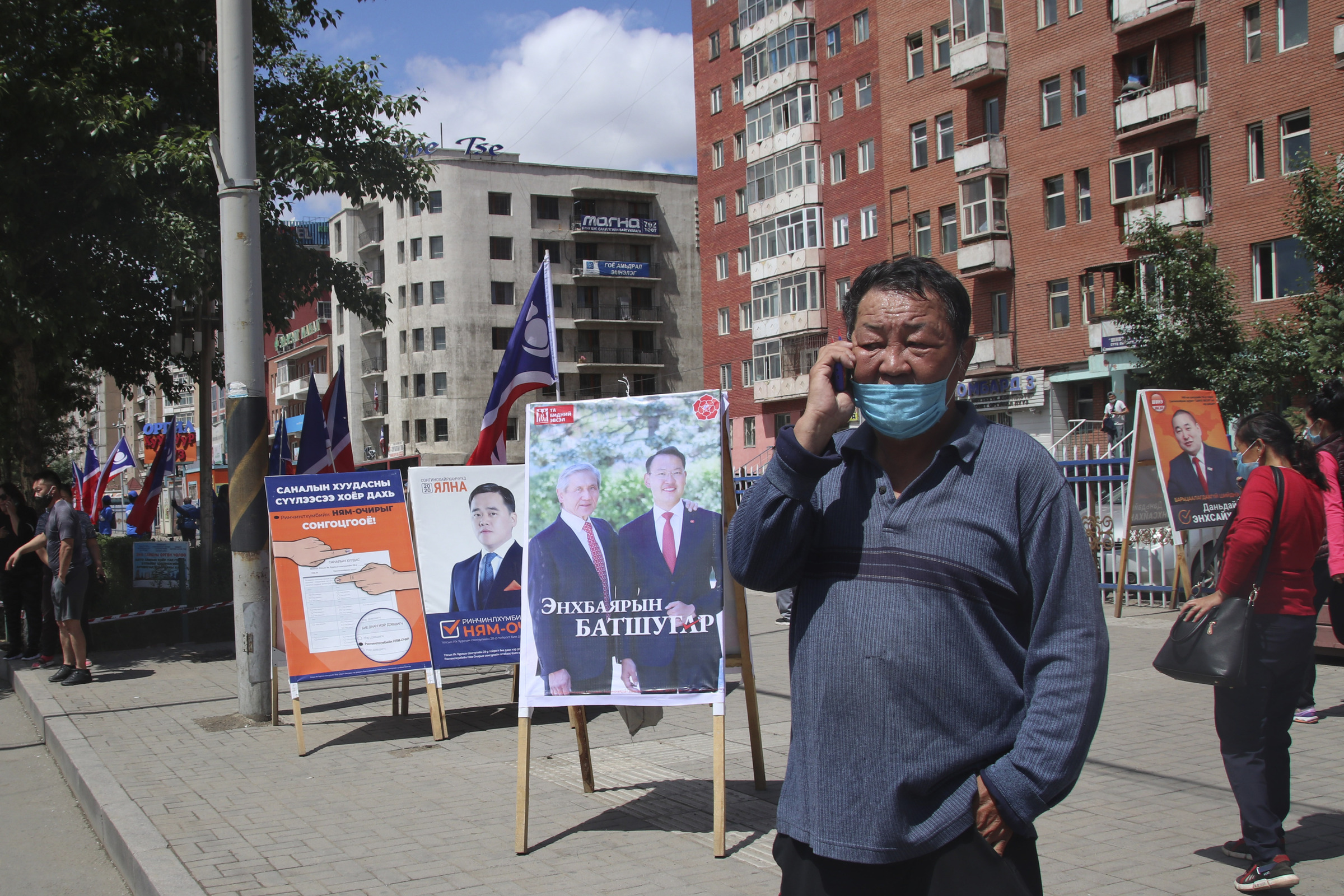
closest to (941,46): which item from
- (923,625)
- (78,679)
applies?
(78,679)

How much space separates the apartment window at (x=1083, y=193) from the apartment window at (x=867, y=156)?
1055 centimetres

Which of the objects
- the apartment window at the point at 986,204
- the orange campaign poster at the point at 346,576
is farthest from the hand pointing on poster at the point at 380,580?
the apartment window at the point at 986,204

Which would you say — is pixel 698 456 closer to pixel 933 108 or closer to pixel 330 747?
pixel 330 747

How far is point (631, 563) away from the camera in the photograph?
18.6 ft

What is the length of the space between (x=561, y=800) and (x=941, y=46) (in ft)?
123

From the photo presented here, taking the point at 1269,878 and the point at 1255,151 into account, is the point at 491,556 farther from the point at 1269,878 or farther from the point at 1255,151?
the point at 1255,151

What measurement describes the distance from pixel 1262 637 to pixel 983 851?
3133 millimetres

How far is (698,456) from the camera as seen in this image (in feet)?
18.8

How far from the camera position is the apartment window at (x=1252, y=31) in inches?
1134

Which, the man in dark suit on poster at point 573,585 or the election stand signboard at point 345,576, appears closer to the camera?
the man in dark suit on poster at point 573,585

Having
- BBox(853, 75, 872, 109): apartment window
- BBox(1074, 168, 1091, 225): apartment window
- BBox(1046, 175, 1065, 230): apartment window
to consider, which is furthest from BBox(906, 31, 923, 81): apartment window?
BBox(1074, 168, 1091, 225): apartment window

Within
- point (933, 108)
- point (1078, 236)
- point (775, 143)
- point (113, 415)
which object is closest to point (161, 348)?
point (1078, 236)

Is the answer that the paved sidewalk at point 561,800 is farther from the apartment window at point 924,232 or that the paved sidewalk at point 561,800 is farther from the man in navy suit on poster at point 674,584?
the apartment window at point 924,232

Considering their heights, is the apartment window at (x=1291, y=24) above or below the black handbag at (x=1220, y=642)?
above
